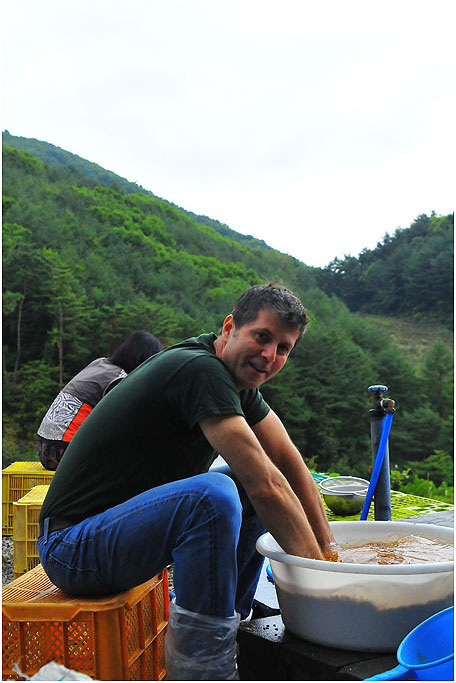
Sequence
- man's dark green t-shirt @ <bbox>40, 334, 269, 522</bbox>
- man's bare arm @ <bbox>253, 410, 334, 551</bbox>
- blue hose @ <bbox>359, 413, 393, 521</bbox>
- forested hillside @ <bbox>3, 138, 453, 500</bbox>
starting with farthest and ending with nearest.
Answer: forested hillside @ <bbox>3, 138, 453, 500</bbox> < blue hose @ <bbox>359, 413, 393, 521</bbox> < man's bare arm @ <bbox>253, 410, 334, 551</bbox> < man's dark green t-shirt @ <bbox>40, 334, 269, 522</bbox>

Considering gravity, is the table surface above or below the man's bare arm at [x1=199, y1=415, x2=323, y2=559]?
below

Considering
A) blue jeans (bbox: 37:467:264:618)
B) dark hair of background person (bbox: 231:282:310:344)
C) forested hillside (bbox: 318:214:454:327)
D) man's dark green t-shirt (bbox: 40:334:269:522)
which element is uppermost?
forested hillside (bbox: 318:214:454:327)

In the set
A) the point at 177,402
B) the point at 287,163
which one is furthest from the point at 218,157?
the point at 177,402

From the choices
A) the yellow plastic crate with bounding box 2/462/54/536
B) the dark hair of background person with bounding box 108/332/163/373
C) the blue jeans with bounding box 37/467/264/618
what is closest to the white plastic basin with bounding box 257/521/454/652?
the blue jeans with bounding box 37/467/264/618

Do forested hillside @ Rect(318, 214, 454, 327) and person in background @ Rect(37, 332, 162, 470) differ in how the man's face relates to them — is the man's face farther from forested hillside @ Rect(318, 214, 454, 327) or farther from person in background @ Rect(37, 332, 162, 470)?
forested hillside @ Rect(318, 214, 454, 327)

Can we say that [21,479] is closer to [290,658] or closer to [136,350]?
[136,350]

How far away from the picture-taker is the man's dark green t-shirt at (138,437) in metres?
1.27

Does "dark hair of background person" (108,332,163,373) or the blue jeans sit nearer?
the blue jeans

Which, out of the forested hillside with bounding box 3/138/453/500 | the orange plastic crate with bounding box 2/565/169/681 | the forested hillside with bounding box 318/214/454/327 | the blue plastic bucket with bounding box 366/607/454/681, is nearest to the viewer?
the blue plastic bucket with bounding box 366/607/454/681

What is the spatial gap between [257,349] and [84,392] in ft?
4.72

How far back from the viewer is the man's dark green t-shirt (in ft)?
4.18

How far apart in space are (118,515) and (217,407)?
30 centimetres

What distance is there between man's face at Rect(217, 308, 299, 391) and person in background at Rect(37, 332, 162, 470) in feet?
4.18

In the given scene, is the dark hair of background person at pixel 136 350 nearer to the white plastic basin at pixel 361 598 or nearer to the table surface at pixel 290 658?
the table surface at pixel 290 658
